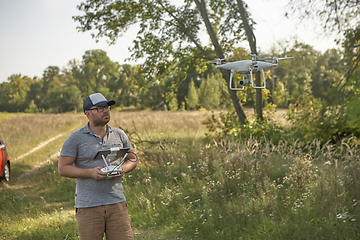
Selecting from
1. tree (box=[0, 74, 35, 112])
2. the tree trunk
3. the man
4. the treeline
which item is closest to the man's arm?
the man

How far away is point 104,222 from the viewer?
121 inches

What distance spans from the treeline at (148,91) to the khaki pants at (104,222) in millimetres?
31104

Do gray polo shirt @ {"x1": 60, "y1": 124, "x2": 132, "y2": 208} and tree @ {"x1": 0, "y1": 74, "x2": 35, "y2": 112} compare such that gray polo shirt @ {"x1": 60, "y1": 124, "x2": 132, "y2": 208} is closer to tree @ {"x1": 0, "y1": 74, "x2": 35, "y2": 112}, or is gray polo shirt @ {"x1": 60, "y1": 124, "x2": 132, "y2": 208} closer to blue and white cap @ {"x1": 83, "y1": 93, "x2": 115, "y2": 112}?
blue and white cap @ {"x1": 83, "y1": 93, "x2": 115, "y2": 112}

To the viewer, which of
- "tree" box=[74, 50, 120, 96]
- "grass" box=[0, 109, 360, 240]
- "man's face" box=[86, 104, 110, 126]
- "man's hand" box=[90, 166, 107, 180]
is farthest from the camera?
"tree" box=[74, 50, 120, 96]

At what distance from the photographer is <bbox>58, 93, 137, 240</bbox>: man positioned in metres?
3.00

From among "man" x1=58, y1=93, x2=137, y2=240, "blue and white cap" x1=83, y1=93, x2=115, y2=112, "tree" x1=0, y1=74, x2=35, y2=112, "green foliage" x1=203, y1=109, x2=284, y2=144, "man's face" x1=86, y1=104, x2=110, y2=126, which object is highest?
"tree" x1=0, y1=74, x2=35, y2=112

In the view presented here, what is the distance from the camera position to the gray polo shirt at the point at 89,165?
9.92ft

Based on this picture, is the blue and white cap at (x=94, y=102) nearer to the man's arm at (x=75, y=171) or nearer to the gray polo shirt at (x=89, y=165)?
the gray polo shirt at (x=89, y=165)

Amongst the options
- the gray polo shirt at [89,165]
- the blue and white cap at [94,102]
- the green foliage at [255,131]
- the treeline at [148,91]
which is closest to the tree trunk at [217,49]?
the green foliage at [255,131]

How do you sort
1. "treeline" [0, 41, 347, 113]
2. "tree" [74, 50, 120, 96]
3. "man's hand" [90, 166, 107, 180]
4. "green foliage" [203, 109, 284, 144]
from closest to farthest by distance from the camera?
"man's hand" [90, 166, 107, 180] < "green foliage" [203, 109, 284, 144] < "treeline" [0, 41, 347, 113] < "tree" [74, 50, 120, 96]

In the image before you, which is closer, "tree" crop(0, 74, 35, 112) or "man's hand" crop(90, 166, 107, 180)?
"man's hand" crop(90, 166, 107, 180)

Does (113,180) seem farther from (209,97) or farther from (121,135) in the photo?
(209,97)

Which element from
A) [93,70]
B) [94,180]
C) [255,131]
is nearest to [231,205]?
[94,180]

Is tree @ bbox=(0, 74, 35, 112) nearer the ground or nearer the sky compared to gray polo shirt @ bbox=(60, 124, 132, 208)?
nearer the sky
